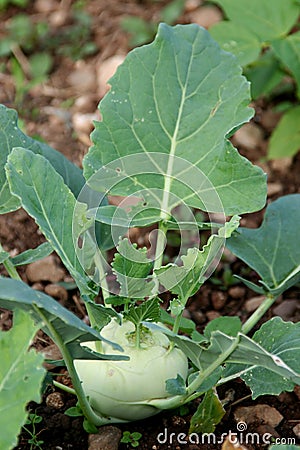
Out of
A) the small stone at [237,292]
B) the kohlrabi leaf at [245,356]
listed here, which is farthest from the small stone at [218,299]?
the kohlrabi leaf at [245,356]

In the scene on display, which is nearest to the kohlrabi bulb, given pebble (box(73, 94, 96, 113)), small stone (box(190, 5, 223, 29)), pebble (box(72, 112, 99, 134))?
pebble (box(72, 112, 99, 134))

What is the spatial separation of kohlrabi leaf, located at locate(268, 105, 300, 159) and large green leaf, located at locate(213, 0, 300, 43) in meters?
0.32

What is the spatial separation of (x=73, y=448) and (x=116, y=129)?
64 centimetres

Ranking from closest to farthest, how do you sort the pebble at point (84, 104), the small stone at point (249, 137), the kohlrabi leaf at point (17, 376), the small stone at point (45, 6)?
1. the kohlrabi leaf at point (17, 376)
2. the small stone at point (249, 137)
3. the pebble at point (84, 104)
4. the small stone at point (45, 6)

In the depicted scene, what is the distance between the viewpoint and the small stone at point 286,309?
1.95 meters

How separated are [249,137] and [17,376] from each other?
165 centimetres

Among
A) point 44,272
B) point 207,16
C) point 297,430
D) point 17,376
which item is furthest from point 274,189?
point 17,376

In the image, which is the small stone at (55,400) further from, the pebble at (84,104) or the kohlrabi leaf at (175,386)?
the pebble at (84,104)

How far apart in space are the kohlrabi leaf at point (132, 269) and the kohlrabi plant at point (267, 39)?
0.96m

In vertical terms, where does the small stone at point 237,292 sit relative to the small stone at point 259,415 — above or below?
below

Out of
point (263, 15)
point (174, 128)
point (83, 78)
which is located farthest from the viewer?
point (83, 78)

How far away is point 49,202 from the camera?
1.47 metres

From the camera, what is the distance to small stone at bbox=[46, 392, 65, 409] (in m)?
1.62

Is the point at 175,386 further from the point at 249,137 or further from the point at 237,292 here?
the point at 249,137
